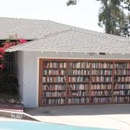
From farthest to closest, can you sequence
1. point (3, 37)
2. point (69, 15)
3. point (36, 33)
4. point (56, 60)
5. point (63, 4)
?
1. point (63, 4)
2. point (69, 15)
3. point (36, 33)
4. point (3, 37)
5. point (56, 60)

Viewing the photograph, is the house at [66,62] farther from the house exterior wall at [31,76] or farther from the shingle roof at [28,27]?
the shingle roof at [28,27]

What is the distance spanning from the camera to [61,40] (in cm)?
1722

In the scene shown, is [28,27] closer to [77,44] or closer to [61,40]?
[61,40]

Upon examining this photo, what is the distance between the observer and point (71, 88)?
56.5ft

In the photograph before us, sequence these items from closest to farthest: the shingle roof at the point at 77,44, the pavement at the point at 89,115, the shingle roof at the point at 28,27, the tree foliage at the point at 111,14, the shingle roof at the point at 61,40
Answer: the pavement at the point at 89,115
the shingle roof at the point at 77,44
the shingle roof at the point at 61,40
the shingle roof at the point at 28,27
the tree foliage at the point at 111,14

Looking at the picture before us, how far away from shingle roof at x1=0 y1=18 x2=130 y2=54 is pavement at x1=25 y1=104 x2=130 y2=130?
2.79 metres

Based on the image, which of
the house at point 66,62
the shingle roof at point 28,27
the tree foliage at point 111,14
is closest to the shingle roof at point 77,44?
the house at point 66,62

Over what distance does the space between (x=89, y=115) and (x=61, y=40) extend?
443 cm

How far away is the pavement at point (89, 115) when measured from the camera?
13172mm

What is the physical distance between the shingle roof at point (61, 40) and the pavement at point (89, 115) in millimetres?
2788

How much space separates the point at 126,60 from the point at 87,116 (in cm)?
464

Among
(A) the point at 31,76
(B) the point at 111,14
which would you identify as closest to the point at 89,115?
(A) the point at 31,76

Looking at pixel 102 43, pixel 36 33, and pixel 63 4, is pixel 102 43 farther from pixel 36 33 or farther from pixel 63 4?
pixel 63 4

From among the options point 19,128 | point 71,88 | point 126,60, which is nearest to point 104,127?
point 19,128
